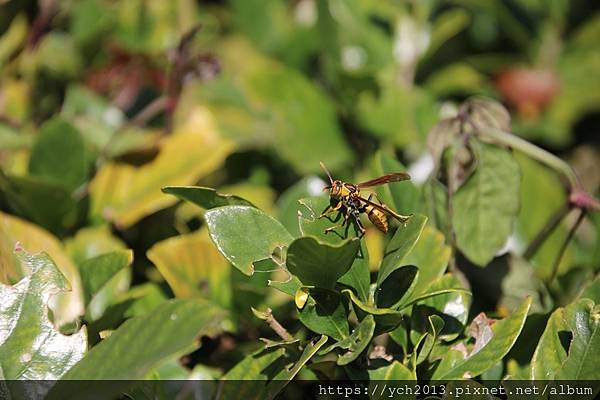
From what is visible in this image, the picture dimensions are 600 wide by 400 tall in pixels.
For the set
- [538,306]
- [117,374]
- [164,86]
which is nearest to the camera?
[117,374]

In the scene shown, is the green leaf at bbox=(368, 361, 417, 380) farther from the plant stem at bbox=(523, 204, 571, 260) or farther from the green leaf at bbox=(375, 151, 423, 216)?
the plant stem at bbox=(523, 204, 571, 260)

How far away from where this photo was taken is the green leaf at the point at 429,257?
30.3 inches

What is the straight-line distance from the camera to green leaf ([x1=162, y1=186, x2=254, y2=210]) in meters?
0.73

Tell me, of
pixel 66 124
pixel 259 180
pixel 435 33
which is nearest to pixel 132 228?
pixel 66 124

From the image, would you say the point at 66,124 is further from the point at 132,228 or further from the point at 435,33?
the point at 435,33

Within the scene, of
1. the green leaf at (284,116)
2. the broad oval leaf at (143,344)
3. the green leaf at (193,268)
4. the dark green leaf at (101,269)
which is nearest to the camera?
the broad oval leaf at (143,344)

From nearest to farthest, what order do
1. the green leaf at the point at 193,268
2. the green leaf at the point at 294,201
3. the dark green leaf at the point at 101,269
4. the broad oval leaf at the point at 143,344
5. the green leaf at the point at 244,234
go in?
the broad oval leaf at the point at 143,344
the green leaf at the point at 244,234
the dark green leaf at the point at 101,269
the green leaf at the point at 193,268
the green leaf at the point at 294,201

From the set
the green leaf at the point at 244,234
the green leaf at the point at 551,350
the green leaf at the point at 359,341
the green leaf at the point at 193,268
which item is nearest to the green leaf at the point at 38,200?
the green leaf at the point at 193,268

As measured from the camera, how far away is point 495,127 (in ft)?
3.05

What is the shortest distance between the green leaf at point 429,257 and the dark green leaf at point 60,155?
1.59 feet

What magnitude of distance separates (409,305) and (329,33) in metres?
0.69

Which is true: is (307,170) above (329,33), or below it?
below

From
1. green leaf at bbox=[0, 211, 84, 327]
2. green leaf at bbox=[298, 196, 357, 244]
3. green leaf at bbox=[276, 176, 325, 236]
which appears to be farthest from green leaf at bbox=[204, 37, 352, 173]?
green leaf at bbox=[298, 196, 357, 244]

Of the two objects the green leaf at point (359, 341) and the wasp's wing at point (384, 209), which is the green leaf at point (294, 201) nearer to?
the wasp's wing at point (384, 209)
